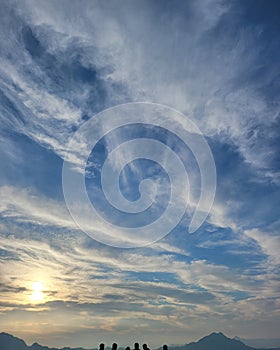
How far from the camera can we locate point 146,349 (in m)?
20.1

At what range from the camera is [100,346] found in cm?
1930

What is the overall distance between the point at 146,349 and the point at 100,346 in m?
3.48
